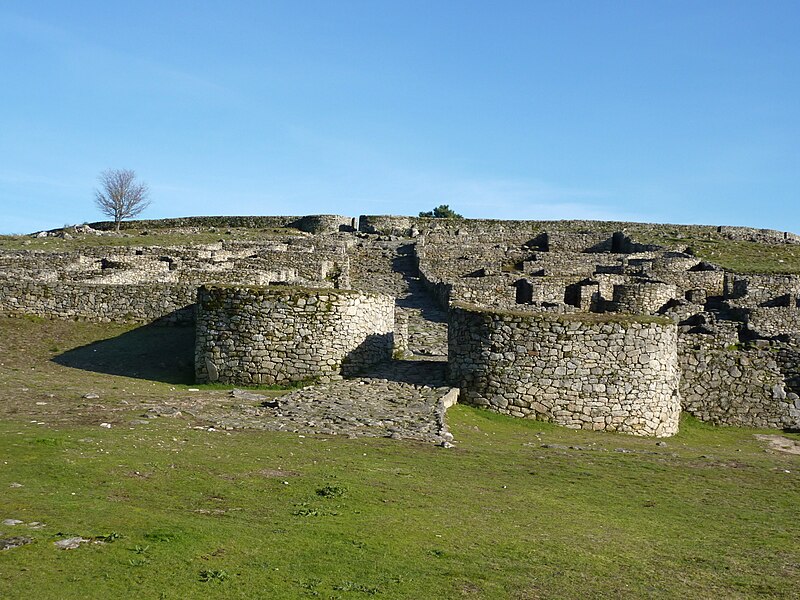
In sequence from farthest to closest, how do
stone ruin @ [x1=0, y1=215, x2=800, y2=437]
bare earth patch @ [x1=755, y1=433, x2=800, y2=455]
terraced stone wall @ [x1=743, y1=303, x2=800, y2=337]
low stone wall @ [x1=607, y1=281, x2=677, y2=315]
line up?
low stone wall @ [x1=607, y1=281, x2=677, y2=315]
terraced stone wall @ [x1=743, y1=303, x2=800, y2=337]
stone ruin @ [x1=0, y1=215, x2=800, y2=437]
bare earth patch @ [x1=755, y1=433, x2=800, y2=455]

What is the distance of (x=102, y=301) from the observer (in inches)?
1144

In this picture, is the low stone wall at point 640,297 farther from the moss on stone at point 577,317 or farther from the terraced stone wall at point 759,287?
the moss on stone at point 577,317

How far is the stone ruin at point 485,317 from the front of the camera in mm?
20250

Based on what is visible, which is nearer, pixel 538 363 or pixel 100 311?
pixel 538 363

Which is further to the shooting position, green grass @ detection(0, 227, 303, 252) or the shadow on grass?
green grass @ detection(0, 227, 303, 252)

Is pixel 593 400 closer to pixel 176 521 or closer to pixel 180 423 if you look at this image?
pixel 180 423

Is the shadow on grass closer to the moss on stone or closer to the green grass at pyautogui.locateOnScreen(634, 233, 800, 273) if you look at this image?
the moss on stone

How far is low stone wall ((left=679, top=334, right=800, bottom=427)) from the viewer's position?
2280cm

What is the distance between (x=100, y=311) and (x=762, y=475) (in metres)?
21.6

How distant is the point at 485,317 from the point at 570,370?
2356 mm

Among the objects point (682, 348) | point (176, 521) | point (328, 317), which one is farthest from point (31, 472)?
point (682, 348)

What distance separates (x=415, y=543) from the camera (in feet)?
32.7

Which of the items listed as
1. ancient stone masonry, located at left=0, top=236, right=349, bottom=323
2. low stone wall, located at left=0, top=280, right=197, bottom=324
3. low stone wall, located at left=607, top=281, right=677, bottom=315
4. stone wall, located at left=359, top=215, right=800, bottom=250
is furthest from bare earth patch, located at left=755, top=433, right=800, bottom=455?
stone wall, located at left=359, top=215, right=800, bottom=250

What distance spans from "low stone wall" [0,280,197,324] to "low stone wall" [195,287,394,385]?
21.0 feet
